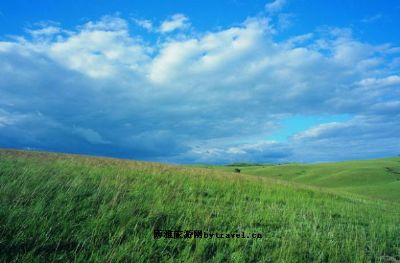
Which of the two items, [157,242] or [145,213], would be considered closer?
[157,242]

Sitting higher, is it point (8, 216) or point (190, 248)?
point (8, 216)

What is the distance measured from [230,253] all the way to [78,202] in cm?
363

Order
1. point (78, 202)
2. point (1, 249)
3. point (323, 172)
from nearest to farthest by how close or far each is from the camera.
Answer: point (1, 249)
point (78, 202)
point (323, 172)

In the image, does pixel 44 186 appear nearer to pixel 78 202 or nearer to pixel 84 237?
pixel 78 202

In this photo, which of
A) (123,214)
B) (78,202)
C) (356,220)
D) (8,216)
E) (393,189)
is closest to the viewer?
(8,216)

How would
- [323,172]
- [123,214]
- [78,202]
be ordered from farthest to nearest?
[323,172]
[78,202]
[123,214]

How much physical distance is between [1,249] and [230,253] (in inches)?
150

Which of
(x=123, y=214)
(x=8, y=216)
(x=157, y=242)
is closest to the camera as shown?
(x=8, y=216)

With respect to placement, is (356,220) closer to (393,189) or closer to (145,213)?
(145,213)

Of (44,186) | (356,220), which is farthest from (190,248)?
(356,220)

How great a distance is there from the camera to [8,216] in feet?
17.1

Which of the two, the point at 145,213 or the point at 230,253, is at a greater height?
the point at 145,213

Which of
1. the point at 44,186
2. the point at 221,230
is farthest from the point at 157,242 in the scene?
the point at 44,186

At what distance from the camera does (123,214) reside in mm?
6484
